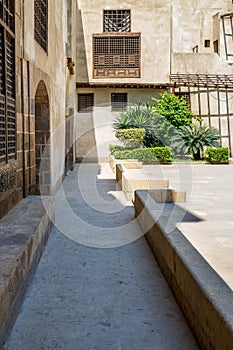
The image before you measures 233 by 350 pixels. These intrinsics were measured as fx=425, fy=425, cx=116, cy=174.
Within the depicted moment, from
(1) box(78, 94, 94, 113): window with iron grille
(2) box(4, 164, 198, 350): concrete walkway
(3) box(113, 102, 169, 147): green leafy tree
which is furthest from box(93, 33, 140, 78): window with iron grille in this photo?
(2) box(4, 164, 198, 350): concrete walkway

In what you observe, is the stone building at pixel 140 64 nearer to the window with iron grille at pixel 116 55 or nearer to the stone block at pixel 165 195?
the window with iron grille at pixel 116 55

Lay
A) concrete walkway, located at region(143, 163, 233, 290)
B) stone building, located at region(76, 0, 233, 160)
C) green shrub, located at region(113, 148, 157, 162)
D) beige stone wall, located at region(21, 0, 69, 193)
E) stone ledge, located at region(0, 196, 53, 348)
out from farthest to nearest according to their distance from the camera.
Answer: stone building, located at region(76, 0, 233, 160)
green shrub, located at region(113, 148, 157, 162)
beige stone wall, located at region(21, 0, 69, 193)
concrete walkway, located at region(143, 163, 233, 290)
stone ledge, located at region(0, 196, 53, 348)

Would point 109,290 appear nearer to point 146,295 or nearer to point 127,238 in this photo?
point 146,295

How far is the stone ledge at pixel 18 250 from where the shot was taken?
329 cm

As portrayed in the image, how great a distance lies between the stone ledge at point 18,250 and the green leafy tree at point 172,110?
50.4 ft

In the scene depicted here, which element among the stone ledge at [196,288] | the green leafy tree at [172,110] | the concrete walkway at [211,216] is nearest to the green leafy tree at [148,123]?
the green leafy tree at [172,110]

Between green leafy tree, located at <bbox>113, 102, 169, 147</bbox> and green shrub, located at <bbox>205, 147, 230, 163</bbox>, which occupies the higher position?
green leafy tree, located at <bbox>113, 102, 169, 147</bbox>

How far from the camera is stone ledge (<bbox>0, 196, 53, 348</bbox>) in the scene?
10.8 ft

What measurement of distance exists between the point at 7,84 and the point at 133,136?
14.1 meters

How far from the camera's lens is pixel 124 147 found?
→ 19.8m

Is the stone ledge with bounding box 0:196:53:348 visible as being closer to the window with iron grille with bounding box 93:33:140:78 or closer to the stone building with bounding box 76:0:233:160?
the stone building with bounding box 76:0:233:160

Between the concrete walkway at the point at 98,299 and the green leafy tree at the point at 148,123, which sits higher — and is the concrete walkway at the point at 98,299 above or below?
below

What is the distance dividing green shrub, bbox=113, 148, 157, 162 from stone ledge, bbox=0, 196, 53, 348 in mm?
11789

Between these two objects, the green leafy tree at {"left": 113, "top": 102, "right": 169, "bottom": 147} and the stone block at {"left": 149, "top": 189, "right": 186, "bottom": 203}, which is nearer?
the stone block at {"left": 149, "top": 189, "right": 186, "bottom": 203}
